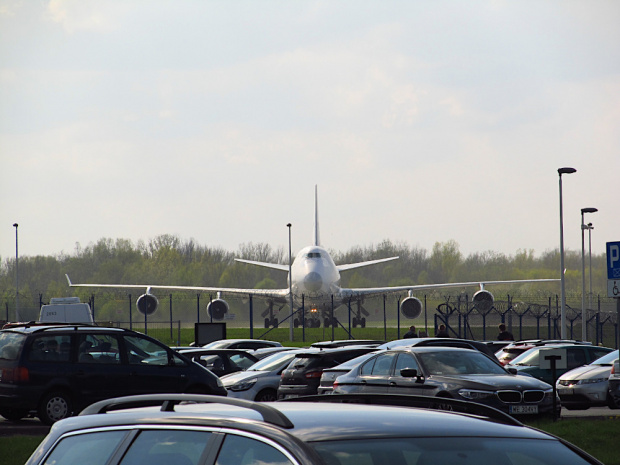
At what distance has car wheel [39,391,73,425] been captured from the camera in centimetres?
1589

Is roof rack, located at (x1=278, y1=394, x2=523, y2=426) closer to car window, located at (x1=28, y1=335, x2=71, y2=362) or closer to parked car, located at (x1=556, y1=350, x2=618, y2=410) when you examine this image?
car window, located at (x1=28, y1=335, x2=71, y2=362)

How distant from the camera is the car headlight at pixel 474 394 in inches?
570

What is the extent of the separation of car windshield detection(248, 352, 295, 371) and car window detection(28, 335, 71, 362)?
5068mm

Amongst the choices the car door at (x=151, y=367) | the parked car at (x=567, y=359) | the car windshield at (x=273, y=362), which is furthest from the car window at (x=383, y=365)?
the parked car at (x=567, y=359)

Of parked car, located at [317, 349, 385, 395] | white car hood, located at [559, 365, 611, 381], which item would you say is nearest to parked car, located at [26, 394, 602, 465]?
parked car, located at [317, 349, 385, 395]

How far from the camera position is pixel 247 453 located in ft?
11.3

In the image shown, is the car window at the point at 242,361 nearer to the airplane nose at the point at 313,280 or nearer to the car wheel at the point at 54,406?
the car wheel at the point at 54,406

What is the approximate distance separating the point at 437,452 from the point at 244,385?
649 inches

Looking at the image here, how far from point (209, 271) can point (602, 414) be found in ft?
303

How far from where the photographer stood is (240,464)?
3.45 m

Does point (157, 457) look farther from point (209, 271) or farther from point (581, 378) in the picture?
point (209, 271)

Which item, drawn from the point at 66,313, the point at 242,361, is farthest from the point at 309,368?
the point at 66,313

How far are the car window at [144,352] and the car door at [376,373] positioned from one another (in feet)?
10.9

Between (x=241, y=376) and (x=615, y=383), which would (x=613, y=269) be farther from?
(x=241, y=376)
